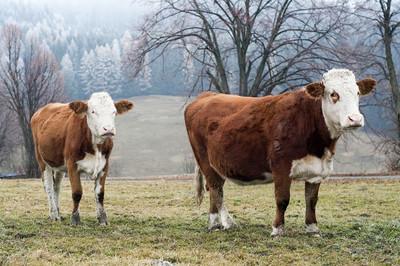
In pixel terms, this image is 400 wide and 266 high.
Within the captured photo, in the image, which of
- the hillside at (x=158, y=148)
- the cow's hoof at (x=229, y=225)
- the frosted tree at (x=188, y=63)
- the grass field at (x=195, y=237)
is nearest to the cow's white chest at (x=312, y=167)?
the grass field at (x=195, y=237)

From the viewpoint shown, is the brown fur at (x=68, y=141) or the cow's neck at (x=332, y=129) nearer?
the cow's neck at (x=332, y=129)

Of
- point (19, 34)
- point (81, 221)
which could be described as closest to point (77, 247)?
point (81, 221)

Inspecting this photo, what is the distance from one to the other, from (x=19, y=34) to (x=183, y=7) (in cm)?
2241

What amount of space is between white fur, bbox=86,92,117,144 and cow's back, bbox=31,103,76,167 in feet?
2.26

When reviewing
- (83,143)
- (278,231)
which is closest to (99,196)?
(83,143)

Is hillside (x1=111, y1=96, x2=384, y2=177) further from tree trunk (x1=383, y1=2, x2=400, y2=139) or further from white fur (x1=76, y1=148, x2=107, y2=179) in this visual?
white fur (x1=76, y1=148, x2=107, y2=179)

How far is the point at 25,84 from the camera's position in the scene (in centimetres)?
4209

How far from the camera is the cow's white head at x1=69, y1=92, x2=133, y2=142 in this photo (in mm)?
9195

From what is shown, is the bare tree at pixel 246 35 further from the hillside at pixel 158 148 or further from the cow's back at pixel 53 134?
the hillside at pixel 158 148

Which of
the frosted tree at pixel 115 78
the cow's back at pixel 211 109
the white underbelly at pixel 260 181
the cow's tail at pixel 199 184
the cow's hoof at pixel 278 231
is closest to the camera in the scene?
the cow's hoof at pixel 278 231

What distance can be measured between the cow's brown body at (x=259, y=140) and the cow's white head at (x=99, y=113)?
1334mm

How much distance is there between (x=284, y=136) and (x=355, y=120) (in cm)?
102

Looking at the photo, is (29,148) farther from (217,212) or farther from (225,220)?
(225,220)

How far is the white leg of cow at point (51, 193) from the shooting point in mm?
10516
